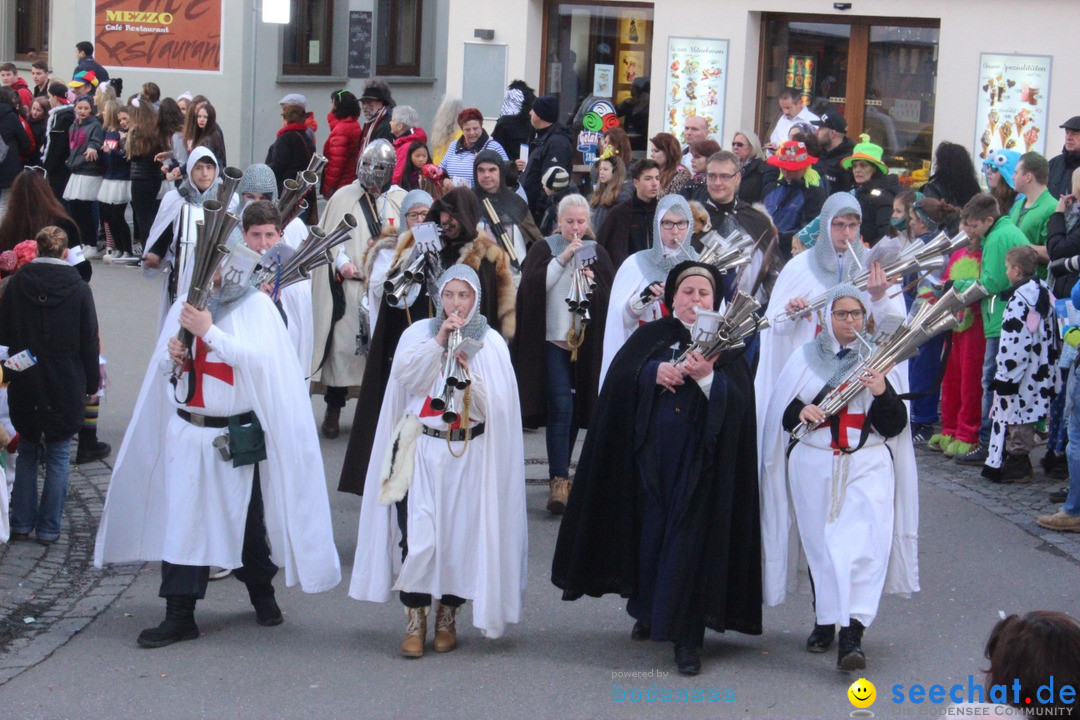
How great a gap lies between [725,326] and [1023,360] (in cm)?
434

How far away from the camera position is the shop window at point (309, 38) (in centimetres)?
2353

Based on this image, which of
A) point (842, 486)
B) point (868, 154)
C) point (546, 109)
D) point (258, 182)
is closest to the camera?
point (842, 486)

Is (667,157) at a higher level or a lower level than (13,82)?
lower

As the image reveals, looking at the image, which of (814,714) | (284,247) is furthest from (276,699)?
(284,247)

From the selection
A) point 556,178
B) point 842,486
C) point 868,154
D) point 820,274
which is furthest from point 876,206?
point 842,486

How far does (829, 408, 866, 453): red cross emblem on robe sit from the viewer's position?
6.41m

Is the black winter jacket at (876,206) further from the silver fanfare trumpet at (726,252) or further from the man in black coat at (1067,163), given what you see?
the silver fanfare trumpet at (726,252)

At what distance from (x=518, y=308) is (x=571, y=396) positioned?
1.98 feet

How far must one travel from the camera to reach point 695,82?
55.2ft

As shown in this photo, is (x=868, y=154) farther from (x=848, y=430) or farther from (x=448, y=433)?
(x=448, y=433)

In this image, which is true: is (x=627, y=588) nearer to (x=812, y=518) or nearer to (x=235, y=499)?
(x=812, y=518)

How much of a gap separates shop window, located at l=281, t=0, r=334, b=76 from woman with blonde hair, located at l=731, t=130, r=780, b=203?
38.4 feet

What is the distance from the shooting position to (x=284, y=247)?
25.4ft

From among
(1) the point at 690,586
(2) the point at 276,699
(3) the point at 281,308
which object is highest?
(3) the point at 281,308
